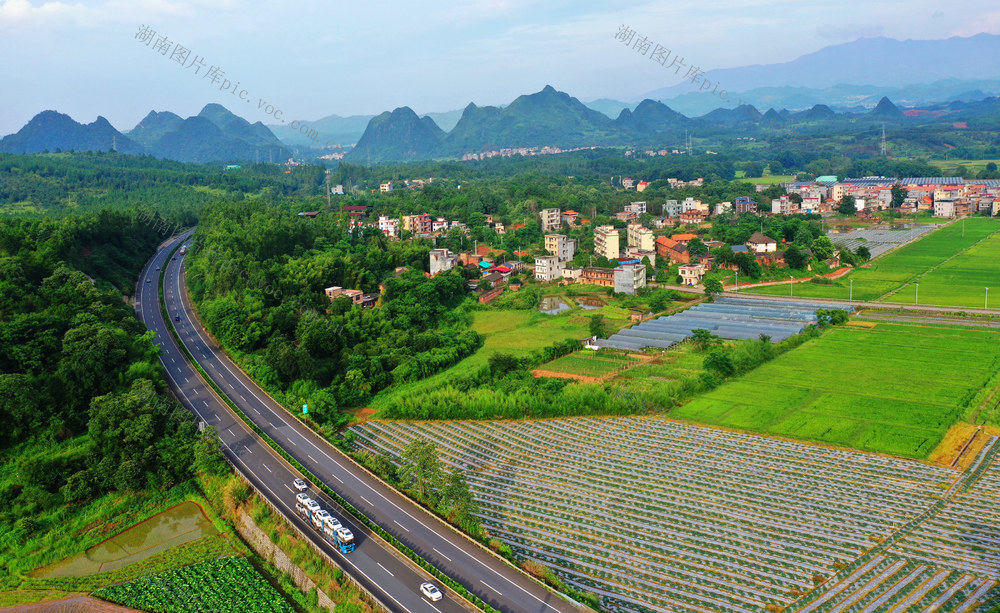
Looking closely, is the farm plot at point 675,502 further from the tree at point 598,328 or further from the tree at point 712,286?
the tree at point 712,286

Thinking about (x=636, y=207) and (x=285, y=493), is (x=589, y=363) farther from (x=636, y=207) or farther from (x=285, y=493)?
(x=636, y=207)

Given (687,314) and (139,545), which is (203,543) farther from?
(687,314)

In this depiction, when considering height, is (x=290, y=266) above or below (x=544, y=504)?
above

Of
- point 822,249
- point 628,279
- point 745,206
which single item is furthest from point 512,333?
point 745,206

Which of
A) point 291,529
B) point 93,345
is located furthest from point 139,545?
point 93,345

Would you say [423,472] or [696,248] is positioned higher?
[696,248]

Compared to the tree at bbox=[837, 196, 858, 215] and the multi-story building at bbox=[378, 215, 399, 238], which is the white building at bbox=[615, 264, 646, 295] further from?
the tree at bbox=[837, 196, 858, 215]

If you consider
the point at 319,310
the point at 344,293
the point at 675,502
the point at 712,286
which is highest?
the point at 344,293
